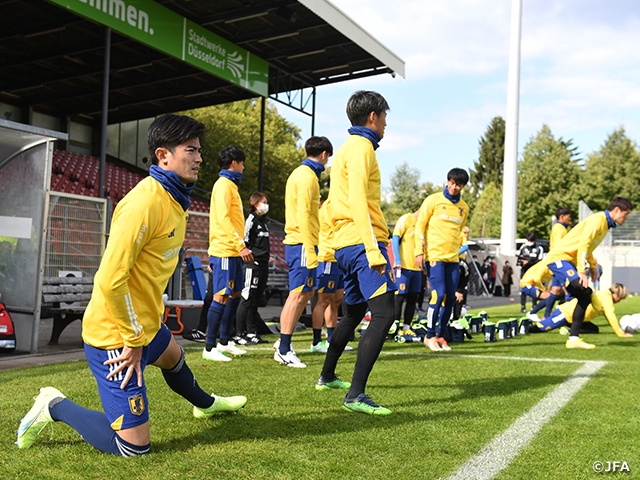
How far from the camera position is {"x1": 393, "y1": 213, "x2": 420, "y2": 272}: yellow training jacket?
972 cm

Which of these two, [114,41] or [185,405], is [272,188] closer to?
[114,41]

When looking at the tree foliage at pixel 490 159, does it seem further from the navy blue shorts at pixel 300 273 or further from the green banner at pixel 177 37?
the navy blue shorts at pixel 300 273

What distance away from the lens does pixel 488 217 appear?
73.6 meters

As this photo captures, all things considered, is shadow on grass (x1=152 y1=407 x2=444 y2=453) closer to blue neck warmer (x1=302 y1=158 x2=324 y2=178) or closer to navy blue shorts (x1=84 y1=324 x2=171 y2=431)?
navy blue shorts (x1=84 y1=324 x2=171 y2=431)

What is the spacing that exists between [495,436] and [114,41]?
1973 cm

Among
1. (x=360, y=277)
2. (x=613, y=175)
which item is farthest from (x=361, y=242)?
(x=613, y=175)

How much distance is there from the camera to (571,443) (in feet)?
11.8

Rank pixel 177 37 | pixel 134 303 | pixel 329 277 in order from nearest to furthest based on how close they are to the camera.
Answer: pixel 134 303
pixel 329 277
pixel 177 37

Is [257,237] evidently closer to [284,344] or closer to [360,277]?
[284,344]

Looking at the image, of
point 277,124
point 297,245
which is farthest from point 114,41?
point 277,124

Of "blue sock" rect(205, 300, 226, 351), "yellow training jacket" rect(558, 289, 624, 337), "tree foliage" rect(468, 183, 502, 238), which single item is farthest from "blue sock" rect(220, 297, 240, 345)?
"tree foliage" rect(468, 183, 502, 238)

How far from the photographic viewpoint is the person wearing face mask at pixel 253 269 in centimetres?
862

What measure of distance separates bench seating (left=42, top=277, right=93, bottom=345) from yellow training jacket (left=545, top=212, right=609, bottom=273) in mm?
6141

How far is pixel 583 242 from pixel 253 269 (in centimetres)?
438
